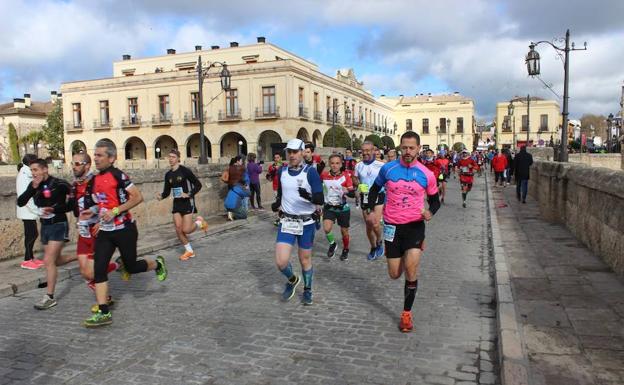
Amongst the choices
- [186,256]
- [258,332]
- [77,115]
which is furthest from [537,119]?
[258,332]

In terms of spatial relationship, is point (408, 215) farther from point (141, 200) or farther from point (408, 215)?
point (141, 200)

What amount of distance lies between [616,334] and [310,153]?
18.4ft

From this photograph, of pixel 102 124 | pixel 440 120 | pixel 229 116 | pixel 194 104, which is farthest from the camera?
pixel 440 120

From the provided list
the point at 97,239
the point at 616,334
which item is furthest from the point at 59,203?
the point at 616,334

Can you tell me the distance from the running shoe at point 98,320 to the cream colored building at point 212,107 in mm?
40131

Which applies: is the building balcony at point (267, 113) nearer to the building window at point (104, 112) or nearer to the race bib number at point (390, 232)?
the building window at point (104, 112)

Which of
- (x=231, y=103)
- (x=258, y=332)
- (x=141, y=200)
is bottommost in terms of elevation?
(x=258, y=332)

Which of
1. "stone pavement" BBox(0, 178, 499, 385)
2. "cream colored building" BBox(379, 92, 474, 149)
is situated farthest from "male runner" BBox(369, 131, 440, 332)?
"cream colored building" BBox(379, 92, 474, 149)

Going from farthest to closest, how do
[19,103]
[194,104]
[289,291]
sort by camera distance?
[19,103] → [194,104] → [289,291]

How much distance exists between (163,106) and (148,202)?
138 feet

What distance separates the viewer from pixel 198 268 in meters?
8.19

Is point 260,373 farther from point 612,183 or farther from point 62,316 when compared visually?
point 612,183

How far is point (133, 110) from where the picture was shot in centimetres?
5316

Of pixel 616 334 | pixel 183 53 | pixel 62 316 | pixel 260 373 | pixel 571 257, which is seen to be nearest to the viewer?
pixel 260 373
